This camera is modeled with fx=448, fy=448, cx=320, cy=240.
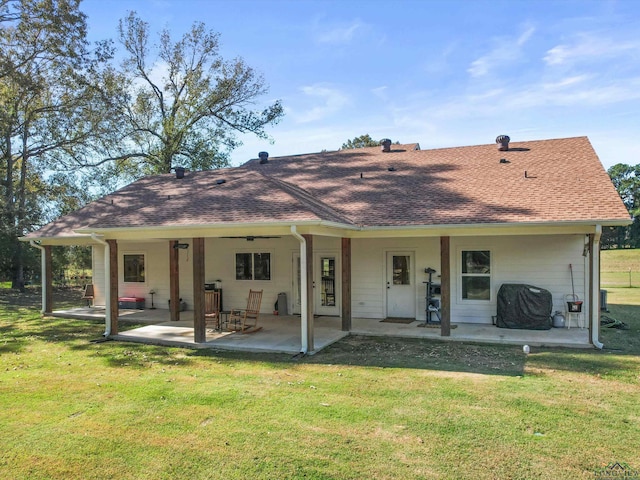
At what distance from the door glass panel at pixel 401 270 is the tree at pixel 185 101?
16119 mm

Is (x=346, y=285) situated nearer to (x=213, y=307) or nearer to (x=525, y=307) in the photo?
(x=213, y=307)

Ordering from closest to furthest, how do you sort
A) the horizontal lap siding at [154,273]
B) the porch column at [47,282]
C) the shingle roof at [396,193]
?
the shingle roof at [396,193] < the porch column at [47,282] < the horizontal lap siding at [154,273]

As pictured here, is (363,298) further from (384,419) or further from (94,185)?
(94,185)

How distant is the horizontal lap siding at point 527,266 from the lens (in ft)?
34.4

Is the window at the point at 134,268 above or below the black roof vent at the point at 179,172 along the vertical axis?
below

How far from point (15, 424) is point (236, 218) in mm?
4789

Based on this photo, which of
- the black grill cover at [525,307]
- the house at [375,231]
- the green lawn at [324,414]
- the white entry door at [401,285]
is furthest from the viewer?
the white entry door at [401,285]

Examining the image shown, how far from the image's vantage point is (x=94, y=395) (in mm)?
6027

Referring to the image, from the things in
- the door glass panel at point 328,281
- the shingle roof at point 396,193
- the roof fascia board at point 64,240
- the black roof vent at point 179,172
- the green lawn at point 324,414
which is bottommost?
the green lawn at point 324,414

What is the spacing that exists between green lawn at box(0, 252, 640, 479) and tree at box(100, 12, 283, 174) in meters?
18.6

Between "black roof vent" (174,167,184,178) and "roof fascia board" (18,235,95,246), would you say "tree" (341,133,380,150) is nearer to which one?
"black roof vent" (174,167,184,178)

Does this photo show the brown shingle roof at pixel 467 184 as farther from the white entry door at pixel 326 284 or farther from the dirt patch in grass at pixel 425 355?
the dirt patch in grass at pixel 425 355

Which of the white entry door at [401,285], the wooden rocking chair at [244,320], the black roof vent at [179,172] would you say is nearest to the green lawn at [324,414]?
the wooden rocking chair at [244,320]

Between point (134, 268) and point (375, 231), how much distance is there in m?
9.35
